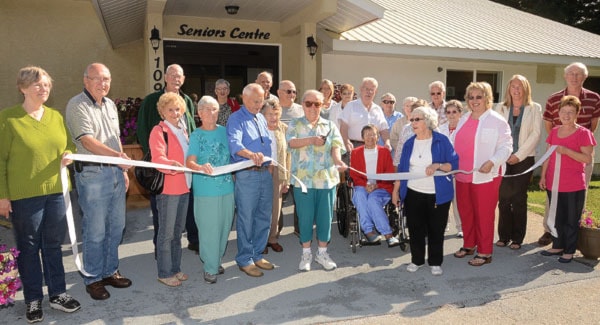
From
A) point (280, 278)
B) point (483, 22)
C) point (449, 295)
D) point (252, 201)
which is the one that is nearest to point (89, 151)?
point (252, 201)

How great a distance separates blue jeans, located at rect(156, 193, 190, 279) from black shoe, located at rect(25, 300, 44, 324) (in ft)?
3.56

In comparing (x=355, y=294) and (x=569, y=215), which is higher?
(x=569, y=215)

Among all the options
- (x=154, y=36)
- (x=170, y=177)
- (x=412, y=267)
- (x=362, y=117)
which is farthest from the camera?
(x=154, y=36)

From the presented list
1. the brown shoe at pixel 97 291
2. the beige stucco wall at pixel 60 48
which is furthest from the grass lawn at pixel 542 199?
the beige stucco wall at pixel 60 48

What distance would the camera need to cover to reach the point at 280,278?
193 inches

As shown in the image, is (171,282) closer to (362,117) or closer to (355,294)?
(355,294)

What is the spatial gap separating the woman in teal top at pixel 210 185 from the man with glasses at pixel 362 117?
7.90 feet

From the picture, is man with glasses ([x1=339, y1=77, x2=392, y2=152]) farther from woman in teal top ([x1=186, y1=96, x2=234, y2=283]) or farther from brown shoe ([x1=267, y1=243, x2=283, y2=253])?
woman in teal top ([x1=186, y1=96, x2=234, y2=283])

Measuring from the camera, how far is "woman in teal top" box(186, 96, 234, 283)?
4391 millimetres

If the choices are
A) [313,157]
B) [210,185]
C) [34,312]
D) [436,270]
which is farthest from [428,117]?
[34,312]

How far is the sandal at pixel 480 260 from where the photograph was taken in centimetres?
528

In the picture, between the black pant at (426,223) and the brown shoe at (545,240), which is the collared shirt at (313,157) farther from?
the brown shoe at (545,240)

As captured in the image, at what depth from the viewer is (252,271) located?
4922 millimetres

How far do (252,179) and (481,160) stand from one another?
8.35 ft
